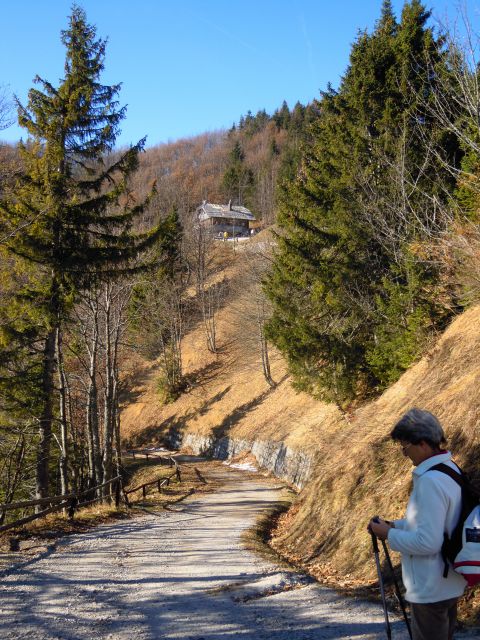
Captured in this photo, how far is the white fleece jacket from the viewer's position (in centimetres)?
284

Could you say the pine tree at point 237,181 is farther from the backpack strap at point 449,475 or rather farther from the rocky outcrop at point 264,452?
the backpack strap at point 449,475

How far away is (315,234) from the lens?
2008cm

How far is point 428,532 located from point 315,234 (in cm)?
1789

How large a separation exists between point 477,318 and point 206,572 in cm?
772

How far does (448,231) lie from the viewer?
11812 mm

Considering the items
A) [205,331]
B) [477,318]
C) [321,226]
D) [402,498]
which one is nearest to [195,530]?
[402,498]

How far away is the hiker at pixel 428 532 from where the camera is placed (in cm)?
285

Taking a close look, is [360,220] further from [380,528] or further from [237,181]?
[237,181]

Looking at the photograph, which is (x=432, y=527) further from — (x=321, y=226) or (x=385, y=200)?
(x=321, y=226)

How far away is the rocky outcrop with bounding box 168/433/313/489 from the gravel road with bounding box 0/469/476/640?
11019mm

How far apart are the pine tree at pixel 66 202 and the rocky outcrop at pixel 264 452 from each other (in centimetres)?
1027

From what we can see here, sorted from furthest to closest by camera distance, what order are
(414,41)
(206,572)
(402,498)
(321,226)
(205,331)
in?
(205,331), (321,226), (414,41), (206,572), (402,498)

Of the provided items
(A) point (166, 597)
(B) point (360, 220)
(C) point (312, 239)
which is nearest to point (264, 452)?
(C) point (312, 239)

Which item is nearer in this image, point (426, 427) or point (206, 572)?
point (426, 427)
